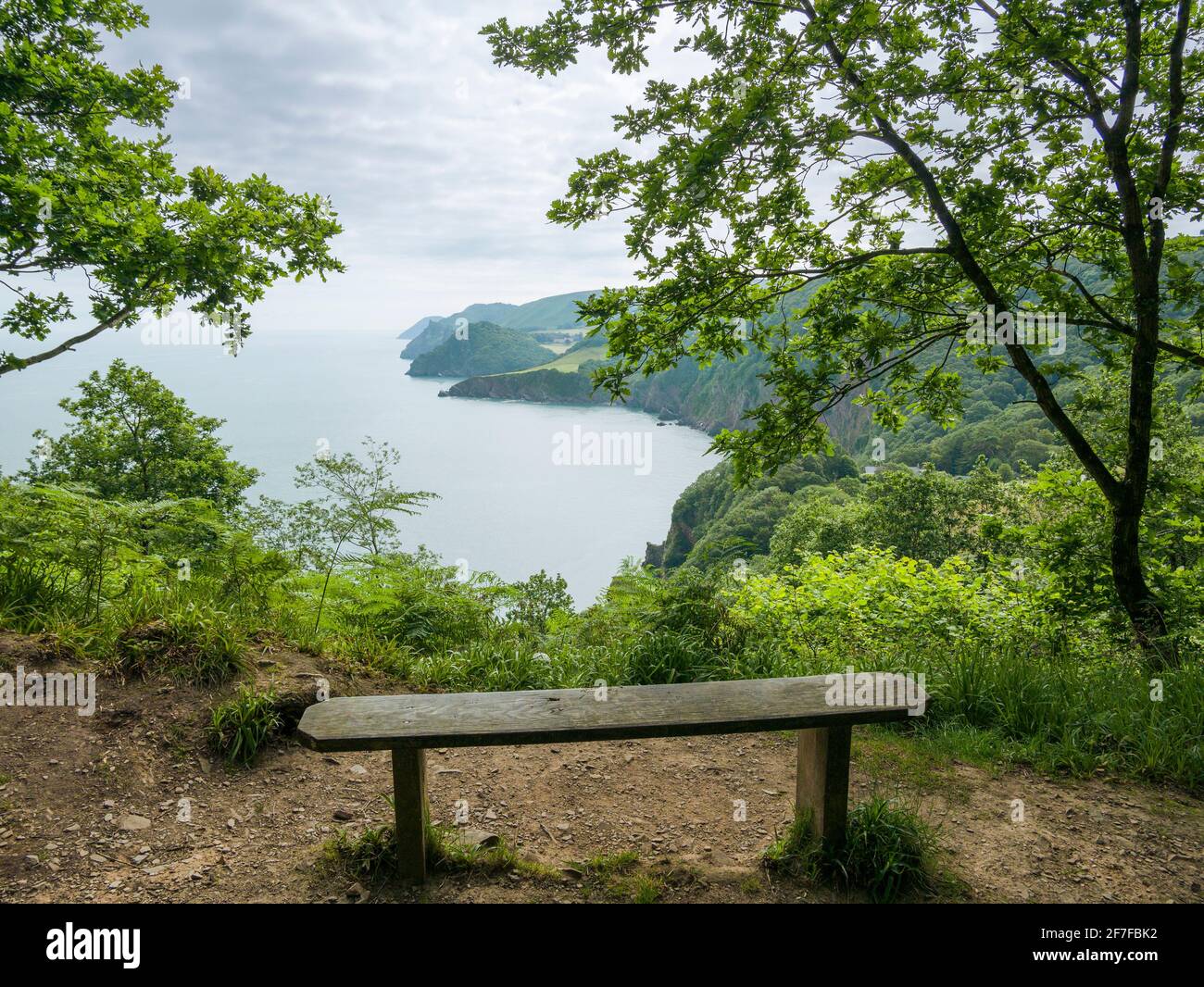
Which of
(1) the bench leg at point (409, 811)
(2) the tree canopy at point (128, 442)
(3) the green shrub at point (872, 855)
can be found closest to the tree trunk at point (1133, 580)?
(3) the green shrub at point (872, 855)

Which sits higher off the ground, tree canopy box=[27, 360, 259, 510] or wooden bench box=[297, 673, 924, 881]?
tree canopy box=[27, 360, 259, 510]

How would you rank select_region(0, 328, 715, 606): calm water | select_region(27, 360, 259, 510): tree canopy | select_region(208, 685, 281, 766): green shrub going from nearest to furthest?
select_region(208, 685, 281, 766): green shrub
select_region(27, 360, 259, 510): tree canopy
select_region(0, 328, 715, 606): calm water

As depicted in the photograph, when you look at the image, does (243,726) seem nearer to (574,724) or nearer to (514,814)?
(514,814)

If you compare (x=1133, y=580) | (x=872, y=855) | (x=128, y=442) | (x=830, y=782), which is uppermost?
(x=128, y=442)

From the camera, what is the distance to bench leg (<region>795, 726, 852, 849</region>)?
278 centimetres

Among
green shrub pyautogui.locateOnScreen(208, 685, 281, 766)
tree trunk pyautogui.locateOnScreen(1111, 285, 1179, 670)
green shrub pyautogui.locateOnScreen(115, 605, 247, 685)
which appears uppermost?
tree trunk pyautogui.locateOnScreen(1111, 285, 1179, 670)

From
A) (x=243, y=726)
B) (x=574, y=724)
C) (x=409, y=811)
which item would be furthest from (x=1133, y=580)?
(x=243, y=726)

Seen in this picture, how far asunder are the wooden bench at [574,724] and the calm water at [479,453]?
69038 mm

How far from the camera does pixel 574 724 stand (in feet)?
8.54

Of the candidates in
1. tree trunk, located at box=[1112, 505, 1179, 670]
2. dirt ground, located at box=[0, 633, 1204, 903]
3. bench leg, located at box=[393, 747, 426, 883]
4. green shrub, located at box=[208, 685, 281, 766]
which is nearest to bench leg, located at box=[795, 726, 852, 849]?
dirt ground, located at box=[0, 633, 1204, 903]

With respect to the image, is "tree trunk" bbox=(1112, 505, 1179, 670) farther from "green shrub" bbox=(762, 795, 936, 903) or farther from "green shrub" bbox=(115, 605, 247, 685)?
"green shrub" bbox=(115, 605, 247, 685)

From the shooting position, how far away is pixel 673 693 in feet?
9.91

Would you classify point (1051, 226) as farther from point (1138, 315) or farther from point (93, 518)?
point (93, 518)

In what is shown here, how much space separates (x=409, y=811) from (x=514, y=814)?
1.02 meters
